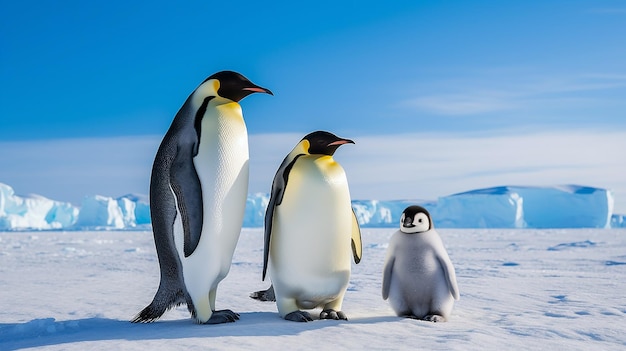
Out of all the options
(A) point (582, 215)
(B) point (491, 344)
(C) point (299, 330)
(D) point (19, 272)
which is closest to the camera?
(B) point (491, 344)

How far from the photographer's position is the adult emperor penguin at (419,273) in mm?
3143

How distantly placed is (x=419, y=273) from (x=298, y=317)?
0.70 metres

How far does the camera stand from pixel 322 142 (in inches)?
125

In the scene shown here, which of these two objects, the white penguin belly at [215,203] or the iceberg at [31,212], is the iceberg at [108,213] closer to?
the iceberg at [31,212]

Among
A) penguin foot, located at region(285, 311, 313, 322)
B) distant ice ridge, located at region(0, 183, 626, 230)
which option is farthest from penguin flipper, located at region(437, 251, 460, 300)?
distant ice ridge, located at region(0, 183, 626, 230)

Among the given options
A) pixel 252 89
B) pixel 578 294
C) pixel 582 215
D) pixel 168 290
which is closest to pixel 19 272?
pixel 168 290

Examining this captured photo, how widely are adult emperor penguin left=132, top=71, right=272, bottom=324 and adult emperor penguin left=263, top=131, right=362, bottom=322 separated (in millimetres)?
229

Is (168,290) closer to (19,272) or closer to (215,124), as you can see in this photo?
(215,124)

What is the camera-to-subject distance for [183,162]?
2.89 metres

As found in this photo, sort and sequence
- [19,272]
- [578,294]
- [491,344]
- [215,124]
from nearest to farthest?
[491,344], [215,124], [578,294], [19,272]

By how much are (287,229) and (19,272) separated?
5235mm

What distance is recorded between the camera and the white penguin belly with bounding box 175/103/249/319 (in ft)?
9.53

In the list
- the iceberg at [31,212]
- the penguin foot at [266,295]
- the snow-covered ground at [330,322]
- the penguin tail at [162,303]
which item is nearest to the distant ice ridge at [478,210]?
the iceberg at [31,212]

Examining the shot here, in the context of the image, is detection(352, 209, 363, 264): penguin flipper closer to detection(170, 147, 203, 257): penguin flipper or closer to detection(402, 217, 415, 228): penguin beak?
detection(402, 217, 415, 228): penguin beak
